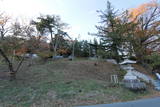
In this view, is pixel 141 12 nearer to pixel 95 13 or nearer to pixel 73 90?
pixel 95 13

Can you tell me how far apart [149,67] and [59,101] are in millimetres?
11604

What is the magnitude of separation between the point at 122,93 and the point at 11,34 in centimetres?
726

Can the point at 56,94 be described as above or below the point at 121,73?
below

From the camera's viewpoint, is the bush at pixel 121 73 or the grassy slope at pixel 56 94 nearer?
the grassy slope at pixel 56 94

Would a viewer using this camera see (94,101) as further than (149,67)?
No

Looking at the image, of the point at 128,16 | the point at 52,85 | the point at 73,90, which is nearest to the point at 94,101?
the point at 73,90

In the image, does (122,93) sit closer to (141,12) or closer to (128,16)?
(128,16)

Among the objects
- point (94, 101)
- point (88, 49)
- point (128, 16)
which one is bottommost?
point (94, 101)

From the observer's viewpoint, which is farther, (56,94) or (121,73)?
(121,73)

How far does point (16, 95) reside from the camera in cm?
576

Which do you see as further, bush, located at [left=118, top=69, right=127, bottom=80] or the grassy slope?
bush, located at [left=118, top=69, right=127, bottom=80]

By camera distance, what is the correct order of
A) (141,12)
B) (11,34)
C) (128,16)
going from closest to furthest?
(11,34), (128,16), (141,12)

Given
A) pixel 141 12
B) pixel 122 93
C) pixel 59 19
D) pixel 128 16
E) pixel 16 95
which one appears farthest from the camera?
pixel 59 19

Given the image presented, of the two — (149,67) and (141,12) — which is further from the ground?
(141,12)
